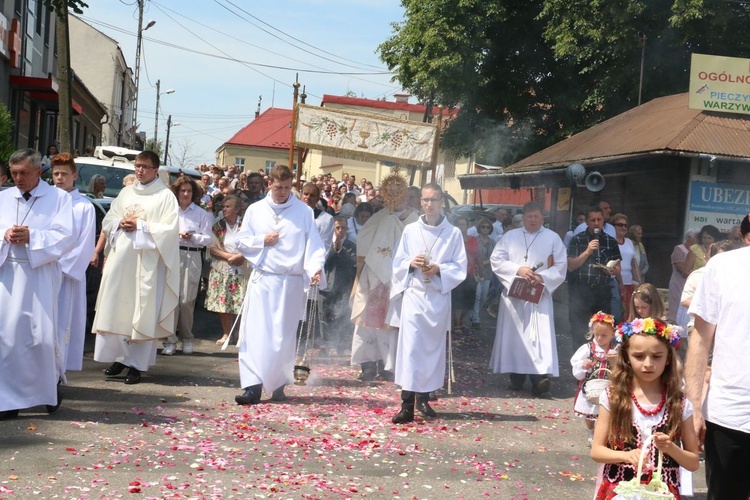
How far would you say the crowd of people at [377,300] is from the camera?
4.45m

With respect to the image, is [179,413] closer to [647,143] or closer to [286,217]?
[286,217]

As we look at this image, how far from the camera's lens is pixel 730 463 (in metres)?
4.48

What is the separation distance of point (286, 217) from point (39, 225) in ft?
7.80

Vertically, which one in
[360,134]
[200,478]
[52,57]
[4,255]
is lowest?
[200,478]

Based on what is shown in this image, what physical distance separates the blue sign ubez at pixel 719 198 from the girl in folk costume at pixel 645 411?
50.1 feet

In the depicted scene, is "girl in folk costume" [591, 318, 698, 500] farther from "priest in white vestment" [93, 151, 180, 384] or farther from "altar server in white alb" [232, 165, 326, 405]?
"priest in white vestment" [93, 151, 180, 384]

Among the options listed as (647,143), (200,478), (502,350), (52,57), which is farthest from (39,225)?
(52,57)

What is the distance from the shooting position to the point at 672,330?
4.42m

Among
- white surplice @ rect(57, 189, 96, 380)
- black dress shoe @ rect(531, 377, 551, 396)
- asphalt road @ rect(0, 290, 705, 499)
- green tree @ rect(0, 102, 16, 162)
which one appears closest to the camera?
asphalt road @ rect(0, 290, 705, 499)

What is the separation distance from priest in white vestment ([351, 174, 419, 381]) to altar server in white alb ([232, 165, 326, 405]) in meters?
1.72

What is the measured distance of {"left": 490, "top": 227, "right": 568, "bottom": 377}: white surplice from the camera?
10.5 m

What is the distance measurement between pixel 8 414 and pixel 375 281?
469 cm

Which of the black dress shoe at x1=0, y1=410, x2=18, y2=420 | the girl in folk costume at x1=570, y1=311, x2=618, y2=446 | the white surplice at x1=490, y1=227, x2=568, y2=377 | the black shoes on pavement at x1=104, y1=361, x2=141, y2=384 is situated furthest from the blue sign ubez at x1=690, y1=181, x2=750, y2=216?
the black dress shoe at x1=0, y1=410, x2=18, y2=420

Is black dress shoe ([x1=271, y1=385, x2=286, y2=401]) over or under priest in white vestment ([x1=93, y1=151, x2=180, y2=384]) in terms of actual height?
under
